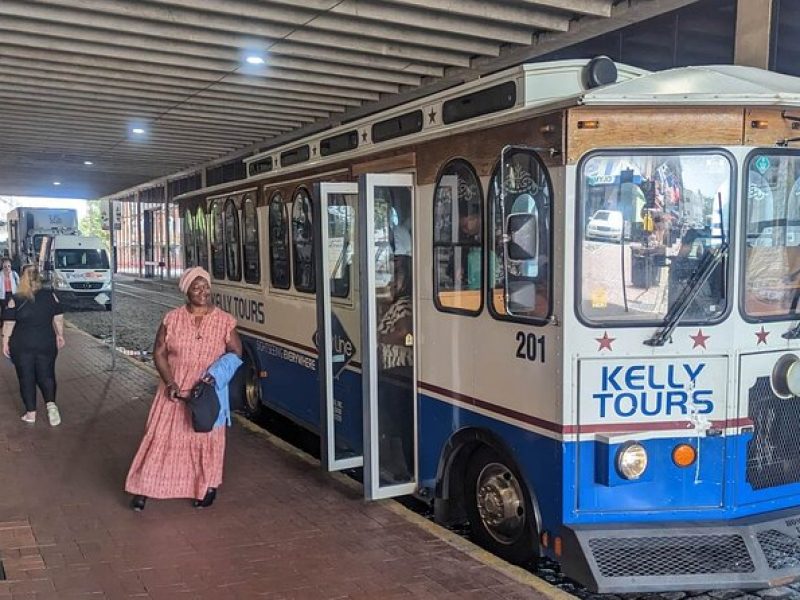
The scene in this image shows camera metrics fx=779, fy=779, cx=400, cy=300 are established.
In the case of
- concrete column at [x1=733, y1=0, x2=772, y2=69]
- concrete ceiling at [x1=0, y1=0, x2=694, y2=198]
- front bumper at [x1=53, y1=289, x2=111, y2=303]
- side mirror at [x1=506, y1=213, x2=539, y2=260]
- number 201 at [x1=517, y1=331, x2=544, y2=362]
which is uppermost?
concrete ceiling at [x1=0, y1=0, x2=694, y2=198]

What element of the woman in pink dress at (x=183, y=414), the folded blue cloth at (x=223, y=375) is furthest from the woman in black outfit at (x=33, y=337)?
the folded blue cloth at (x=223, y=375)

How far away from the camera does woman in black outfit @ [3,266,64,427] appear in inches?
296

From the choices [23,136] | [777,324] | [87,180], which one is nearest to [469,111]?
[777,324]

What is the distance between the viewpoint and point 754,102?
12.5 ft

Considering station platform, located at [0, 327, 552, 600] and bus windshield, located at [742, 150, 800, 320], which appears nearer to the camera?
bus windshield, located at [742, 150, 800, 320]

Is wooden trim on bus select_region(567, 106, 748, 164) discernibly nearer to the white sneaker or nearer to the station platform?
the station platform

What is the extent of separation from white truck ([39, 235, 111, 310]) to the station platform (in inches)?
638

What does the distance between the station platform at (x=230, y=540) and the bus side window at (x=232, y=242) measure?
2372 mm

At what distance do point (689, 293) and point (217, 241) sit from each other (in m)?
6.35

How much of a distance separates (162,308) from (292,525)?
62.1 feet

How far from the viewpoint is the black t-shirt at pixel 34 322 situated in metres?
7.51

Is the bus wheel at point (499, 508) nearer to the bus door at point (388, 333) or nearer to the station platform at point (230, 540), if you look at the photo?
the station platform at point (230, 540)

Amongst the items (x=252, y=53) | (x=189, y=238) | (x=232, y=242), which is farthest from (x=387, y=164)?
(x=252, y=53)

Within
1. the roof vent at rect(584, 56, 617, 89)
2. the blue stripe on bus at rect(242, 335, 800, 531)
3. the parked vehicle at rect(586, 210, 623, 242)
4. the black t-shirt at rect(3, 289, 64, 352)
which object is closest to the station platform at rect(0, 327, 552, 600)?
the blue stripe on bus at rect(242, 335, 800, 531)
